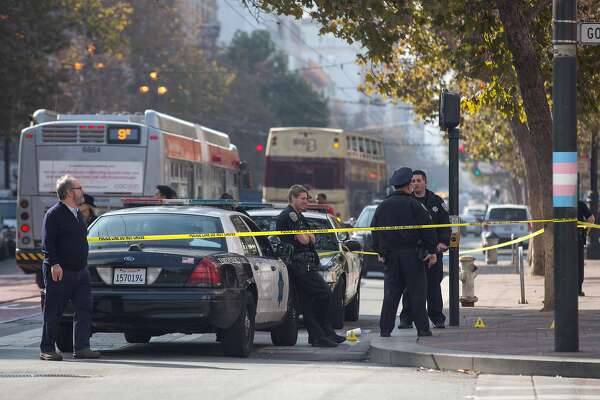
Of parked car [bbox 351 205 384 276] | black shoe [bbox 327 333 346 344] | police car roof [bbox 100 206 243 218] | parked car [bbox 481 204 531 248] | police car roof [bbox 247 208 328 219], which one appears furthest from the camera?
parked car [bbox 481 204 531 248]

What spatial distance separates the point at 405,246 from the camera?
14539 millimetres

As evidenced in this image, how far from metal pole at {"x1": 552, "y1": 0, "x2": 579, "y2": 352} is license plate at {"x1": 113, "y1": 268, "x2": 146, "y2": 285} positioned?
373 centimetres

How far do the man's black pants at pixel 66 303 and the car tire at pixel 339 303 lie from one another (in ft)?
15.3

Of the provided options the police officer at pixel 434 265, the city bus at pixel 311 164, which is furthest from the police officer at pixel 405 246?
the city bus at pixel 311 164

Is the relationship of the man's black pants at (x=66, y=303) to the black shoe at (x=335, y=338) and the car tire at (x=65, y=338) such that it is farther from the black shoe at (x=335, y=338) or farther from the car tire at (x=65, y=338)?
the black shoe at (x=335, y=338)

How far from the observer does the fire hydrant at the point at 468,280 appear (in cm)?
2070

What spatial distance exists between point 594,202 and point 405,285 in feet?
80.3

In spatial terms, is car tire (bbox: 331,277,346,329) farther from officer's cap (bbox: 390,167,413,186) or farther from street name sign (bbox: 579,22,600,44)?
street name sign (bbox: 579,22,600,44)

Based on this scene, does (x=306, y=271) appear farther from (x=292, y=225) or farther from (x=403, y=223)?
(x=403, y=223)

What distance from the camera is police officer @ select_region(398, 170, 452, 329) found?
16.1 meters

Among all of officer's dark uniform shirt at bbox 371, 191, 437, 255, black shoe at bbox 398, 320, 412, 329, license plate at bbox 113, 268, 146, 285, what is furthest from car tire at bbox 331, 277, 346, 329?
license plate at bbox 113, 268, 146, 285

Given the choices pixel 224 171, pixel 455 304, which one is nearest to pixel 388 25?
pixel 455 304

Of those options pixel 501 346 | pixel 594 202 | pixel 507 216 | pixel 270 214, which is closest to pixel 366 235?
pixel 594 202

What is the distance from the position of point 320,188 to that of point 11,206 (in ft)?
33.5
